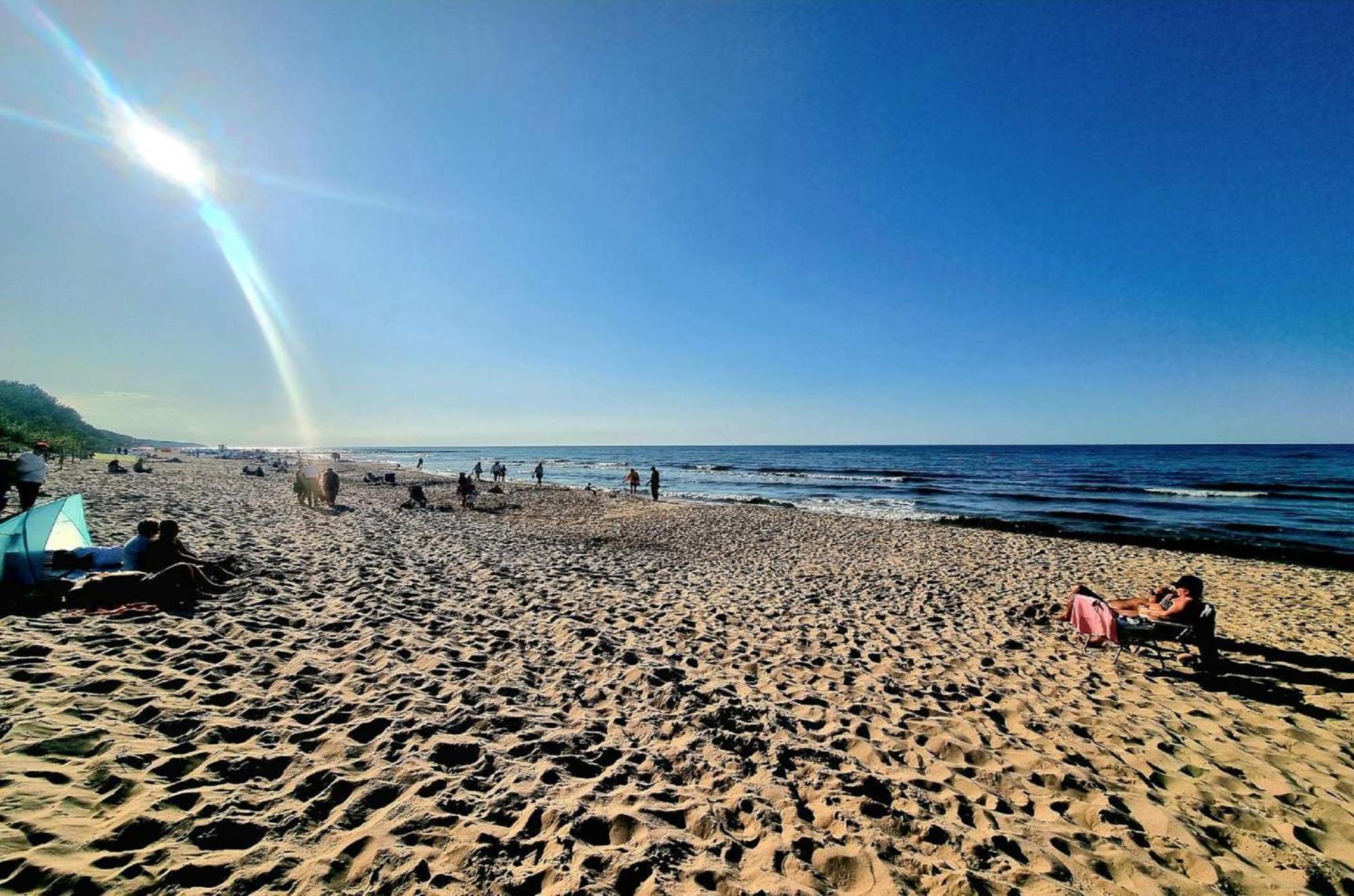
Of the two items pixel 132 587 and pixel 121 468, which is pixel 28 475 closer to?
pixel 132 587

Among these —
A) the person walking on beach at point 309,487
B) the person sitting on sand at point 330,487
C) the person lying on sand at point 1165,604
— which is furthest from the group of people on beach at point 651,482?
the person lying on sand at point 1165,604

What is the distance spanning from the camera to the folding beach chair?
680 cm

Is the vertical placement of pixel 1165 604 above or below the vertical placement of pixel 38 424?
below

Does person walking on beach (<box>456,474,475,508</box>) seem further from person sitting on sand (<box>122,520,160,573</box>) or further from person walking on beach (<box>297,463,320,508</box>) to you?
person sitting on sand (<box>122,520,160,573</box>)

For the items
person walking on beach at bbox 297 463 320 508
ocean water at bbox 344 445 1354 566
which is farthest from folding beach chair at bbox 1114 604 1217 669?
person walking on beach at bbox 297 463 320 508

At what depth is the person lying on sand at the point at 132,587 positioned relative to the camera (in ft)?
19.9

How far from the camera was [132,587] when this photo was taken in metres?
6.37

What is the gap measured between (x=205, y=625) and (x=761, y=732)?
647 centimetres

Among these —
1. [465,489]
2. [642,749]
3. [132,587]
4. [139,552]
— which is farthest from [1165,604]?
[465,489]

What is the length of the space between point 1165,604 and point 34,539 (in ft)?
51.4

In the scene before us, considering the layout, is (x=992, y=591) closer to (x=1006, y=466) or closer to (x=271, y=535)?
(x=271, y=535)

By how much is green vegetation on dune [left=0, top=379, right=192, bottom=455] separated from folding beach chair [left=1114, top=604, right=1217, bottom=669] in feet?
145

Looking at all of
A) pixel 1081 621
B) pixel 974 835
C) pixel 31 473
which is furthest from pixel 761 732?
pixel 31 473

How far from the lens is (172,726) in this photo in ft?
12.7
